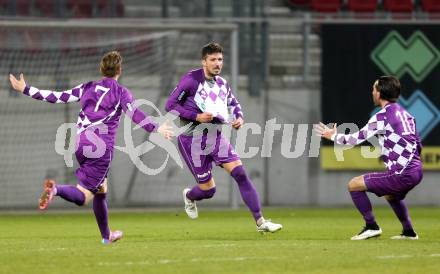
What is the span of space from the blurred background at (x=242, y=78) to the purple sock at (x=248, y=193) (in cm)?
675

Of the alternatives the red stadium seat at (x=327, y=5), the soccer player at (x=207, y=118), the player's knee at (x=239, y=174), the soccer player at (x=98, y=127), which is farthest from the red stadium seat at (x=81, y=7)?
the soccer player at (x=98, y=127)

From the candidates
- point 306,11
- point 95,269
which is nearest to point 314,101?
point 306,11

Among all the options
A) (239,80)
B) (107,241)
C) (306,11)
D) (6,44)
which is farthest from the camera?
(306,11)

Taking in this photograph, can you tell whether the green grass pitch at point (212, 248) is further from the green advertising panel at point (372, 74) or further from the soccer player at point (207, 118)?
the green advertising panel at point (372, 74)

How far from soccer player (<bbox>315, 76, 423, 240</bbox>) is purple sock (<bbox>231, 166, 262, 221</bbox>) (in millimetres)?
1117

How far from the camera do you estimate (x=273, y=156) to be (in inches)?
761

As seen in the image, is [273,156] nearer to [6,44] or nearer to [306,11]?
[306,11]

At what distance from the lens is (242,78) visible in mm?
19250

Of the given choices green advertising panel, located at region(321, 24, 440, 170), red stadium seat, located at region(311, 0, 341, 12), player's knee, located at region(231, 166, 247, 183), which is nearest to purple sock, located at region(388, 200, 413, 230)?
player's knee, located at region(231, 166, 247, 183)

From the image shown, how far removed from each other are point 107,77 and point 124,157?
804 centimetres

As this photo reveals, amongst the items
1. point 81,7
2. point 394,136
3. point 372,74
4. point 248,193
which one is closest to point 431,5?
point 372,74

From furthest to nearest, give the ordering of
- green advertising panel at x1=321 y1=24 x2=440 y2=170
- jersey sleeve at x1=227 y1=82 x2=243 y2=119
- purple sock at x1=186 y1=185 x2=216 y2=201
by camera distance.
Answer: green advertising panel at x1=321 y1=24 x2=440 y2=170
purple sock at x1=186 y1=185 x2=216 y2=201
jersey sleeve at x1=227 y1=82 x2=243 y2=119

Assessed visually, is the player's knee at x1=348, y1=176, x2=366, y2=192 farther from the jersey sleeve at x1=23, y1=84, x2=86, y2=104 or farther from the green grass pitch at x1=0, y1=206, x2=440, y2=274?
the jersey sleeve at x1=23, y1=84, x2=86, y2=104

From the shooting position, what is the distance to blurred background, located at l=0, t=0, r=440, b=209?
18.1 metres
